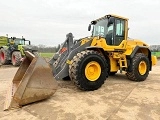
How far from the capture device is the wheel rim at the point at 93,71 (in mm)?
5295

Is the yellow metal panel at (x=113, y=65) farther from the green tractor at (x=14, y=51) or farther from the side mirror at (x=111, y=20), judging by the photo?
the green tractor at (x=14, y=51)

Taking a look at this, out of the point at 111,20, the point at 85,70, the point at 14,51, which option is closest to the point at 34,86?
the point at 85,70

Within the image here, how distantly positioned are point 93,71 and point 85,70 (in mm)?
336

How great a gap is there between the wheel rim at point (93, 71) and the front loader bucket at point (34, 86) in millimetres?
1099

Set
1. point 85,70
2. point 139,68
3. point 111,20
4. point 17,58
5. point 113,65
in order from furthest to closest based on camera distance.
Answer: point 17,58 → point 139,68 → point 113,65 → point 111,20 → point 85,70

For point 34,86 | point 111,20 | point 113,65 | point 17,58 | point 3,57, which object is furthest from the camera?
point 3,57

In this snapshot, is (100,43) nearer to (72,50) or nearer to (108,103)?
(72,50)

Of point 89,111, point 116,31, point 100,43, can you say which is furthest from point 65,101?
point 116,31

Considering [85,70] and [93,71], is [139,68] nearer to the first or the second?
[93,71]

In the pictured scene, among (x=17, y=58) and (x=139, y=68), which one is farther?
(x=17, y=58)

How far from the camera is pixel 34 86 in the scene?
165 inches

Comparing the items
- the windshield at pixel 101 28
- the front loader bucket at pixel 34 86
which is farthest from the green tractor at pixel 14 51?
the front loader bucket at pixel 34 86

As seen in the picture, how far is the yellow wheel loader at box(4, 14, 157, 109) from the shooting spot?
167 inches

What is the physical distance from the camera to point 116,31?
6.84 m
